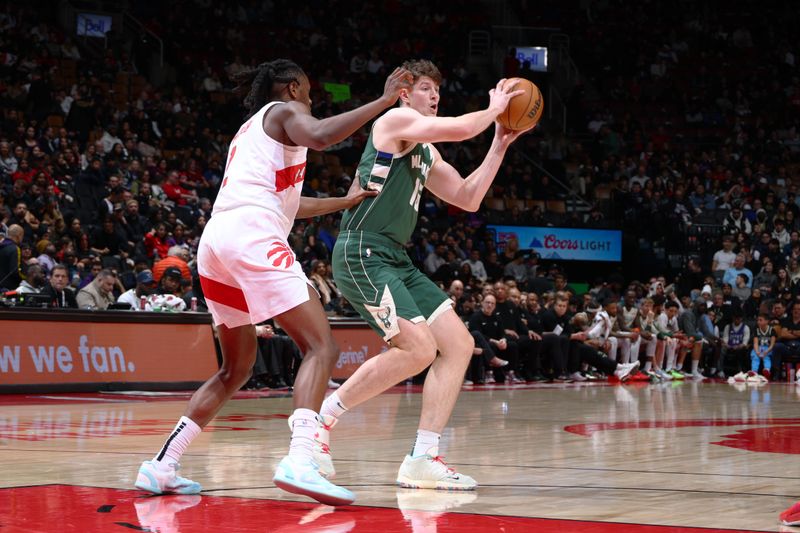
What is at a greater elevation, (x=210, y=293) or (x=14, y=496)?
(x=210, y=293)

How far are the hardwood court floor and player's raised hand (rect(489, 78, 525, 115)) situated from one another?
1779mm

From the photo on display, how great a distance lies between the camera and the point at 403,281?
17.8ft

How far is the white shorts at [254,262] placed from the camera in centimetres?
446

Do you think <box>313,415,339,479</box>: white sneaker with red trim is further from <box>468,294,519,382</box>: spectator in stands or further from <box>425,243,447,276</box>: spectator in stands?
<box>425,243,447,276</box>: spectator in stands

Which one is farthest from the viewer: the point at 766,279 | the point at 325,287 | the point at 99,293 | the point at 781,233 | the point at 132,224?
the point at 781,233

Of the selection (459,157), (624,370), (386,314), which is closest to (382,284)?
(386,314)

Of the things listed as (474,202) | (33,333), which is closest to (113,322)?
(33,333)

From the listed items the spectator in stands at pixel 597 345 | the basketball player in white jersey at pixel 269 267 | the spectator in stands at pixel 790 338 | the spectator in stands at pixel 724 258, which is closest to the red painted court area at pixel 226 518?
the basketball player in white jersey at pixel 269 267

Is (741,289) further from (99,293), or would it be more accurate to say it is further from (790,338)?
(99,293)

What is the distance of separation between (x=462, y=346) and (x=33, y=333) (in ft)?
26.1

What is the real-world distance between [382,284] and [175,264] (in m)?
9.09

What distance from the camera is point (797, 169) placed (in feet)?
88.7

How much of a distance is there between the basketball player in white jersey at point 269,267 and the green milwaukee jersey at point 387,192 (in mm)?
468

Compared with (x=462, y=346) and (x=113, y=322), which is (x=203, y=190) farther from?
(x=462, y=346)
